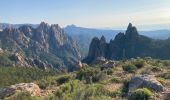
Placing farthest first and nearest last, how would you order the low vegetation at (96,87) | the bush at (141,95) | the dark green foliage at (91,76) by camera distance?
the dark green foliage at (91,76) → the bush at (141,95) → the low vegetation at (96,87)

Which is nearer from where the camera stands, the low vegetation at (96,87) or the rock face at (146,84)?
the low vegetation at (96,87)

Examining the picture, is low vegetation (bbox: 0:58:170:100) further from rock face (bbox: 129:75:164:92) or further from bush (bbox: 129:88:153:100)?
rock face (bbox: 129:75:164:92)

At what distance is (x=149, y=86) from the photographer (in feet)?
87.7

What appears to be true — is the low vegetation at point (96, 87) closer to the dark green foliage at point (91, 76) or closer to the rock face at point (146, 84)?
the dark green foliage at point (91, 76)

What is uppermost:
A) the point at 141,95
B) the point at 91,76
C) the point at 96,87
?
the point at 141,95

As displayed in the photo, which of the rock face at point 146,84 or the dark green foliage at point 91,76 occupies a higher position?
the rock face at point 146,84

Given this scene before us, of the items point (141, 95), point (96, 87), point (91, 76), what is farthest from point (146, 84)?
point (91, 76)

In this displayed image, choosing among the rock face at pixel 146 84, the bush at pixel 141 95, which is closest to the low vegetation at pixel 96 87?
the bush at pixel 141 95

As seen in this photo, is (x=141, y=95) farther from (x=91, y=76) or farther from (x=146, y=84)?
(x=91, y=76)

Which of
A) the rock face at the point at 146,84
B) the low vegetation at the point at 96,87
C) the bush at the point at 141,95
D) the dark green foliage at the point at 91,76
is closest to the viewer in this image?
the low vegetation at the point at 96,87

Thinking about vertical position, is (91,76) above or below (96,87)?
below

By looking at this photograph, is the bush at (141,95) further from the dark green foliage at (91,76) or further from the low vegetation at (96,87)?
the dark green foliage at (91,76)

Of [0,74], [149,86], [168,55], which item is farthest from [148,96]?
[168,55]

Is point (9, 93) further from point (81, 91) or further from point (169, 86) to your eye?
point (169, 86)
